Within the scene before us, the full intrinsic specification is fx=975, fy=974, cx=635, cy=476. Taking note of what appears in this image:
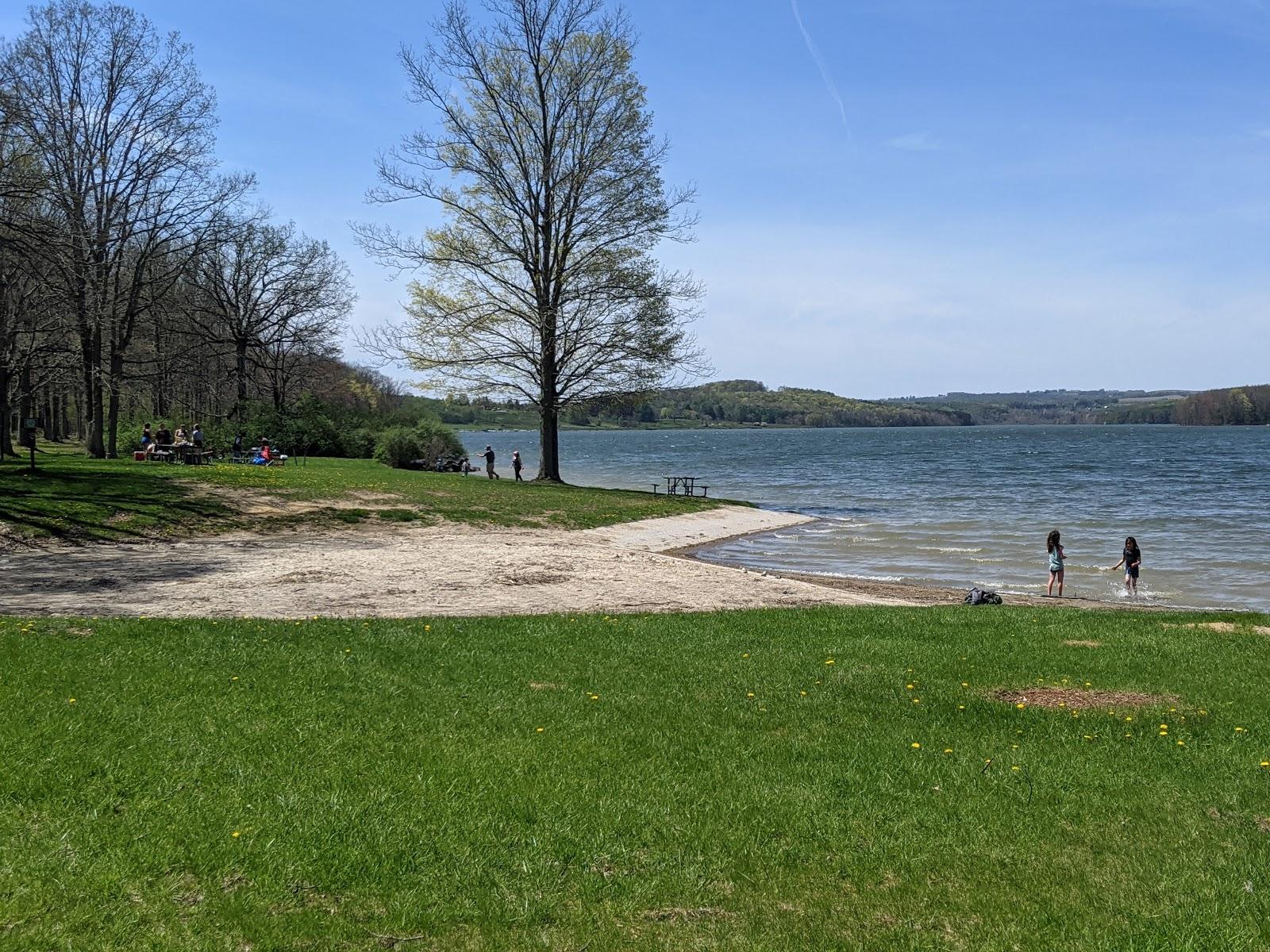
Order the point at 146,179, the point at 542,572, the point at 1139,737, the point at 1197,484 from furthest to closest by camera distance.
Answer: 1. the point at 1197,484
2. the point at 146,179
3. the point at 542,572
4. the point at 1139,737

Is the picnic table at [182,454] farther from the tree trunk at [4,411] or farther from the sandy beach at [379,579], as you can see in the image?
the sandy beach at [379,579]

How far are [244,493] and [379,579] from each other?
1106 cm

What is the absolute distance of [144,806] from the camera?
6.07m

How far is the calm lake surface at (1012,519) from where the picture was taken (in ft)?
79.3

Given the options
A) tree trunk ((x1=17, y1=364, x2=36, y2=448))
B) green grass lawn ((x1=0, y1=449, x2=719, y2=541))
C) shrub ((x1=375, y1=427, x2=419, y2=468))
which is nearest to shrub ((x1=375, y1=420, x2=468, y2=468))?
shrub ((x1=375, y1=427, x2=419, y2=468))

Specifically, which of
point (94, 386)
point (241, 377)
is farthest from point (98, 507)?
point (241, 377)

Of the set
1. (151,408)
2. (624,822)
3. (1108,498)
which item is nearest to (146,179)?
(151,408)

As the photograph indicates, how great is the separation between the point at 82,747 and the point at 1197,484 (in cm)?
6120

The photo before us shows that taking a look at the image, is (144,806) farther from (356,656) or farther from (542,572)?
(542,572)

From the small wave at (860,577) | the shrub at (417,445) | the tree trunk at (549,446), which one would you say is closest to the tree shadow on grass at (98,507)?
the small wave at (860,577)

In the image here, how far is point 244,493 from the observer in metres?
26.0

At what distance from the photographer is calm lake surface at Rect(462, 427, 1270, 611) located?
79.3 feet

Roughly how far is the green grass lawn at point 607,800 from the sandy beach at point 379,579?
294cm

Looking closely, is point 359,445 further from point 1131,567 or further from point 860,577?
point 1131,567
